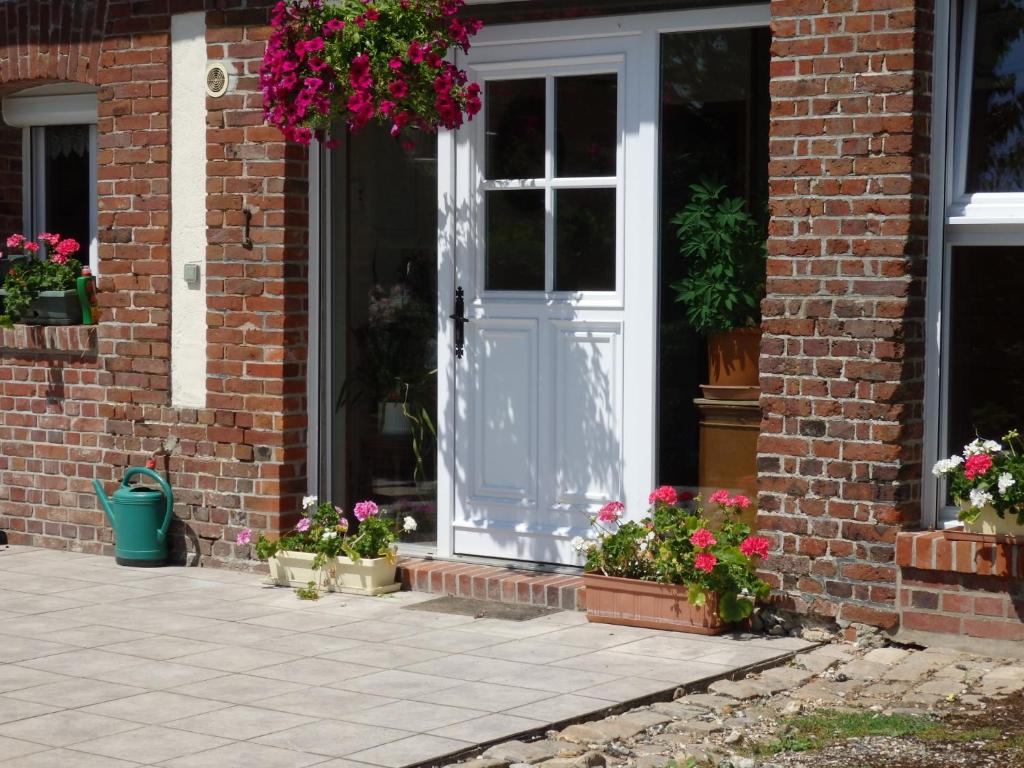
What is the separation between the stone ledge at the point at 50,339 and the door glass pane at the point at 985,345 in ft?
15.3

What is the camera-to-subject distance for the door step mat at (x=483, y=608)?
22.2 ft

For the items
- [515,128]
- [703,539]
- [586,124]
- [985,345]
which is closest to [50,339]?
[515,128]

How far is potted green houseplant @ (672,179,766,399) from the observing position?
268 inches

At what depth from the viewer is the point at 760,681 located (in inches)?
224

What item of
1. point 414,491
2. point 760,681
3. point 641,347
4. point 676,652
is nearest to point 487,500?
point 414,491

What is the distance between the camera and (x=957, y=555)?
5.98 meters

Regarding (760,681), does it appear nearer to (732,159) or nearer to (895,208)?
(895,208)

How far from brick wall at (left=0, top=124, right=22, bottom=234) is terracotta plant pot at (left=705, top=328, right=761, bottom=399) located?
4679 mm

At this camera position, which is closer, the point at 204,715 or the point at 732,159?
the point at 204,715

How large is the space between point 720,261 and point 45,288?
4.04 meters

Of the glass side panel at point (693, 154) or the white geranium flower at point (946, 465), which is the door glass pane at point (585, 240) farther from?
the white geranium flower at point (946, 465)

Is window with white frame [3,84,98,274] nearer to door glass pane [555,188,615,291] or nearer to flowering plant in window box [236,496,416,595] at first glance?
flowering plant in window box [236,496,416,595]

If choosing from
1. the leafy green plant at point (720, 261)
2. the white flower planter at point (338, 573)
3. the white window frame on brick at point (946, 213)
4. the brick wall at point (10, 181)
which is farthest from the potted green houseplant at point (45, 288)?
the white window frame on brick at point (946, 213)

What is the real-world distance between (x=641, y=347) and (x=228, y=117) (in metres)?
2.55
